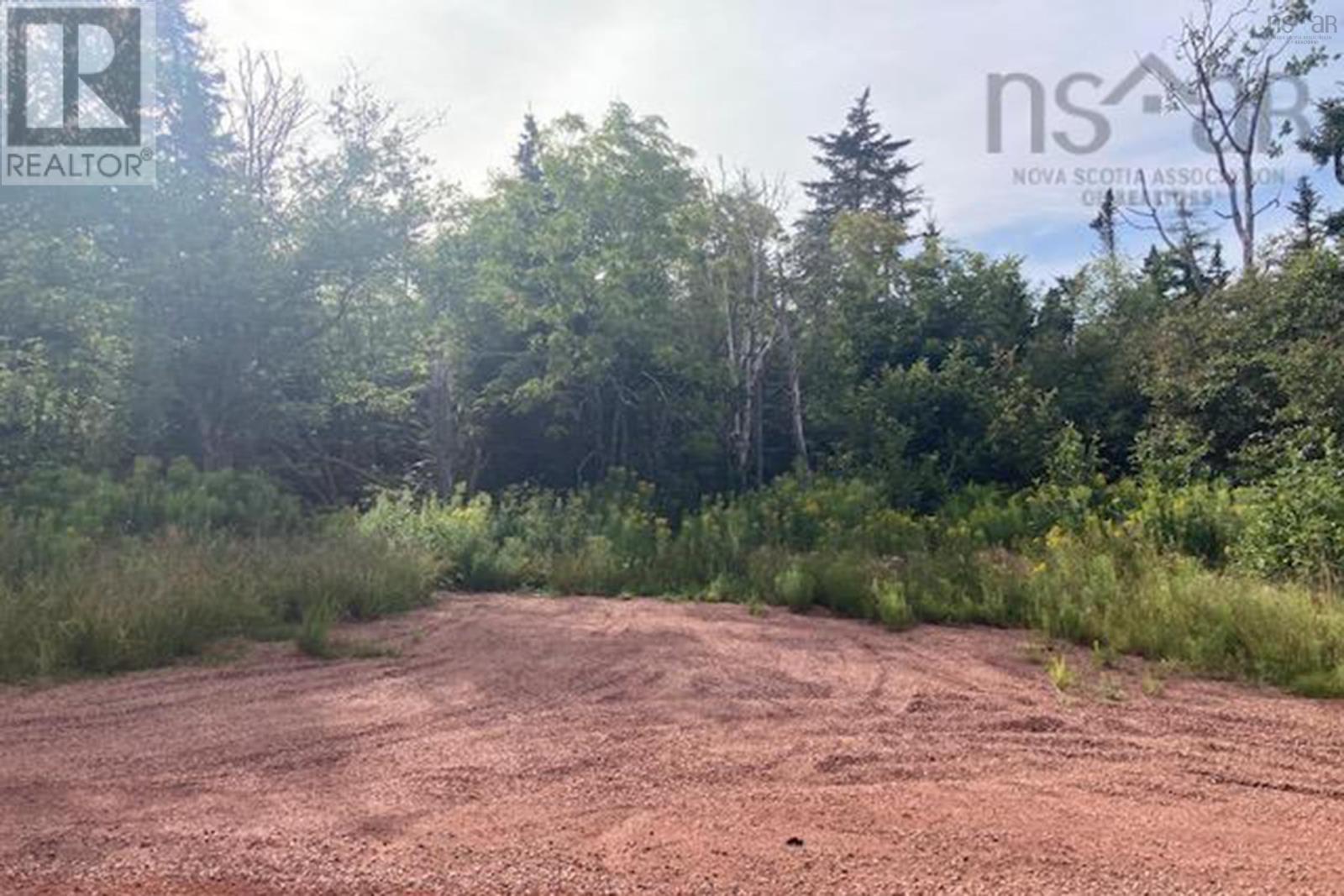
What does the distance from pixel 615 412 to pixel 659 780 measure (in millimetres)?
13168

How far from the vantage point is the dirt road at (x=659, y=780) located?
9.50 ft

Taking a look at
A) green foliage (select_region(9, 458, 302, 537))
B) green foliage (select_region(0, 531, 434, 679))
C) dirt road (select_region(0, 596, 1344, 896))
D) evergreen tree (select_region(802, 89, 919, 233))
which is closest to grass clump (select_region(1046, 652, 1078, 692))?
dirt road (select_region(0, 596, 1344, 896))

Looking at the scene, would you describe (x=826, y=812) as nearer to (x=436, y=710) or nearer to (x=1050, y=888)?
(x=1050, y=888)

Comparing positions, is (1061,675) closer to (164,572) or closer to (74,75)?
(164,572)

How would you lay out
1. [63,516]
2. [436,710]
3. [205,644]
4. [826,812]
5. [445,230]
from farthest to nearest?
[445,230], [63,516], [205,644], [436,710], [826,812]

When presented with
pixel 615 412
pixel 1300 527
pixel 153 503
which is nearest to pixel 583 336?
pixel 615 412

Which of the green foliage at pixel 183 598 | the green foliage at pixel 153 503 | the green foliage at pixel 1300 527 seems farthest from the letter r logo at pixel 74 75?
the green foliage at pixel 1300 527

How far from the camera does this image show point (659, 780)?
3688mm

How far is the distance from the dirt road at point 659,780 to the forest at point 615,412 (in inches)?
44.8

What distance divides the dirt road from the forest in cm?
114

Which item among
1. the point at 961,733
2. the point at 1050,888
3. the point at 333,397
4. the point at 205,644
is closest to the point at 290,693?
the point at 205,644

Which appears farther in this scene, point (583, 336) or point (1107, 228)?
point (1107, 228)

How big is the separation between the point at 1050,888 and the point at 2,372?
1339 cm

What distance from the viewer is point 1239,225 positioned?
20469mm
